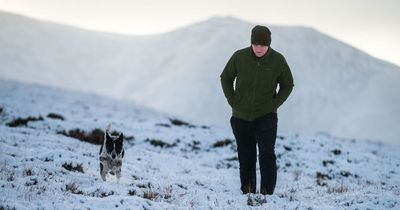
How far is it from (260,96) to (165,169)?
20.9 feet

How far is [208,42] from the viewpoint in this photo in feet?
271

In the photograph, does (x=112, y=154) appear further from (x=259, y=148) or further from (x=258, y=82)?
(x=258, y=82)

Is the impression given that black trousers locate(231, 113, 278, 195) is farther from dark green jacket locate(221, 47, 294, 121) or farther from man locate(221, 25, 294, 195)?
dark green jacket locate(221, 47, 294, 121)

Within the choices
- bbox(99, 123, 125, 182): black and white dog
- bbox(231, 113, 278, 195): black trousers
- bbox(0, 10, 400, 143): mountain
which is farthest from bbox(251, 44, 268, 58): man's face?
bbox(0, 10, 400, 143): mountain

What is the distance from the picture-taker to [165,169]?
1388cm

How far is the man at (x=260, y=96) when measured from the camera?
26.8 ft

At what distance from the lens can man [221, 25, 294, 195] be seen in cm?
816

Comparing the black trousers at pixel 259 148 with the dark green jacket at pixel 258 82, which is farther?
the black trousers at pixel 259 148

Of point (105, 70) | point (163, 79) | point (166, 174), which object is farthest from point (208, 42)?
point (166, 174)

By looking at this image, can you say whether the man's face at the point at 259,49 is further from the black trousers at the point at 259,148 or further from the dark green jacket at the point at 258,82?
the black trousers at the point at 259,148

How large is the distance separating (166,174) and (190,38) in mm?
75734

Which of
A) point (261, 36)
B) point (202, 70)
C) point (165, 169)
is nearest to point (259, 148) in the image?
point (261, 36)

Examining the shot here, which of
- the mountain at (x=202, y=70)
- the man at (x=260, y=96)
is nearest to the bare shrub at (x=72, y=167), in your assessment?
the man at (x=260, y=96)

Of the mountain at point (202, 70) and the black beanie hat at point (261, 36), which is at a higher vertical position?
the mountain at point (202, 70)
